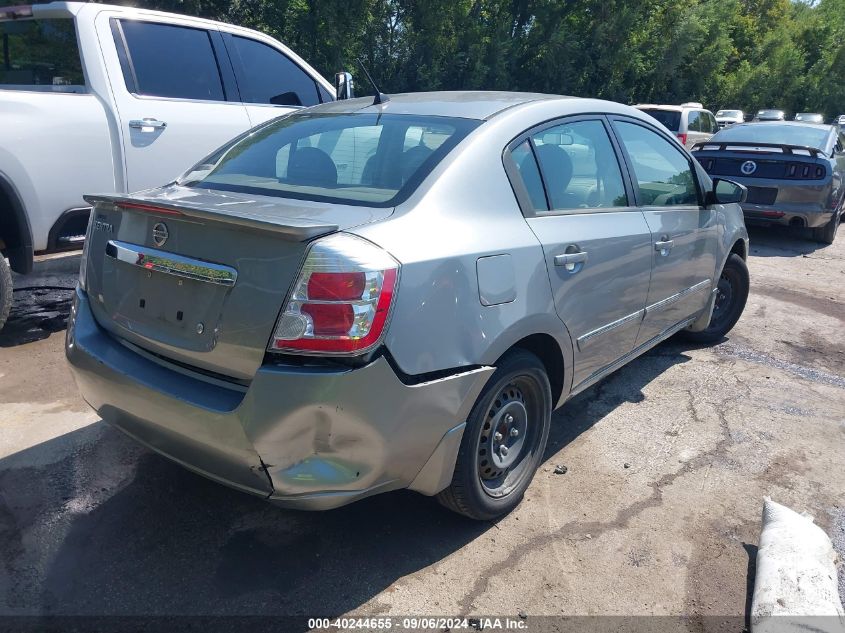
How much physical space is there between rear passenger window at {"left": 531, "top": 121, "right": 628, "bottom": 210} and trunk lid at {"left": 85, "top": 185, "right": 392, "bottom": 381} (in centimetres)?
101

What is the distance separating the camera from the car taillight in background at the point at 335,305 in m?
2.22

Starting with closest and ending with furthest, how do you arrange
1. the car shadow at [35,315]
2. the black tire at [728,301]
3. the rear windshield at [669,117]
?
the car shadow at [35,315] → the black tire at [728,301] → the rear windshield at [669,117]

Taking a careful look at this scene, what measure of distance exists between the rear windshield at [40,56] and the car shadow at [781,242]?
303 inches

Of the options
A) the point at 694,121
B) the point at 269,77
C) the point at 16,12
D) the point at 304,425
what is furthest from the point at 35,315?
the point at 694,121

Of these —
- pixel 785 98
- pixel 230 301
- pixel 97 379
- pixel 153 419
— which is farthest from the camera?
pixel 785 98

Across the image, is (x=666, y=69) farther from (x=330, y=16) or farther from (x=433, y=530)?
(x=433, y=530)

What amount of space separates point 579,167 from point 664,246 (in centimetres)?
80

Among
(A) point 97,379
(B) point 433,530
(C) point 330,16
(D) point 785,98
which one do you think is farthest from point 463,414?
(D) point 785,98

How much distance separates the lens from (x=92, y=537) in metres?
2.79

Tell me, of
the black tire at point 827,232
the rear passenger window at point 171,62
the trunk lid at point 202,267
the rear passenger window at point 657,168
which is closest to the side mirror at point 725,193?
the rear passenger window at point 657,168

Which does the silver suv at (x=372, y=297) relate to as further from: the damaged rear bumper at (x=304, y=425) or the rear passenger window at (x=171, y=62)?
the rear passenger window at (x=171, y=62)

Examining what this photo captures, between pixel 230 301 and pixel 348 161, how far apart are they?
3.20ft

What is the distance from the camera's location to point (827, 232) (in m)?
9.33

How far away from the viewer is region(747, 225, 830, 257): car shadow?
8969 millimetres
